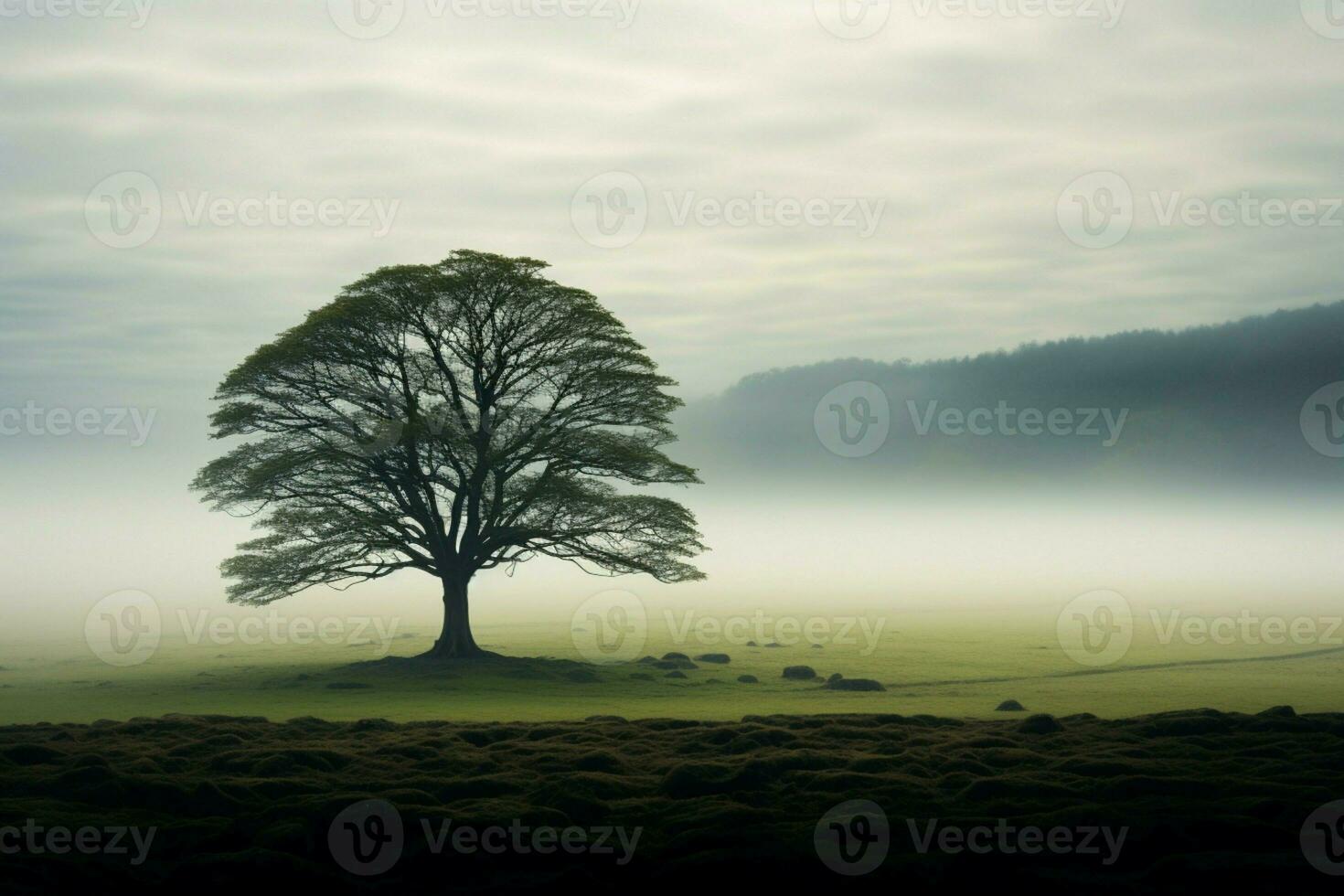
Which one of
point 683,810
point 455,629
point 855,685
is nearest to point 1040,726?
point 683,810

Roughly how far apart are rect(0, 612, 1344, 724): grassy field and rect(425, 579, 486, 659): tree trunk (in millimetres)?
2304

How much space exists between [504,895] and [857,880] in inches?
168

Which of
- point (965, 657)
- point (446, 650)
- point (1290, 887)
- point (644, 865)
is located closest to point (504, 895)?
point (644, 865)

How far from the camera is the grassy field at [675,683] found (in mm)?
29688

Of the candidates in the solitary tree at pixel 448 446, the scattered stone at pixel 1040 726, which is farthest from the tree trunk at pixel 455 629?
the scattered stone at pixel 1040 726

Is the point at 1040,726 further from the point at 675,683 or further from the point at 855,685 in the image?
the point at 675,683

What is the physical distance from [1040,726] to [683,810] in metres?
→ 9.78

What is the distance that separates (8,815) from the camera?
51.1 feet

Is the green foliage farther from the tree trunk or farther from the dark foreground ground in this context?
the dark foreground ground

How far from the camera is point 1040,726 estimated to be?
2258 centimetres

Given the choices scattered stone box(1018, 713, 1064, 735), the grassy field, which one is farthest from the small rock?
scattered stone box(1018, 713, 1064, 735)

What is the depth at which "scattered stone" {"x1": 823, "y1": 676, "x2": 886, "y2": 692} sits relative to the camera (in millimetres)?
33781

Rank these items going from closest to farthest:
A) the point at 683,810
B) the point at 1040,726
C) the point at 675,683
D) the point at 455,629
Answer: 1. the point at 683,810
2. the point at 1040,726
3. the point at 675,683
4. the point at 455,629

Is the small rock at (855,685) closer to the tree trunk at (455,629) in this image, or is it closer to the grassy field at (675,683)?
the grassy field at (675,683)
